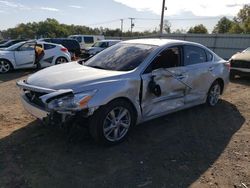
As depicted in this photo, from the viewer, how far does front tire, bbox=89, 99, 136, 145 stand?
13.6 feet

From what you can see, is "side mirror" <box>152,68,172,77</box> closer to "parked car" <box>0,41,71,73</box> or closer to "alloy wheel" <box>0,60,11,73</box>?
"parked car" <box>0,41,71,73</box>

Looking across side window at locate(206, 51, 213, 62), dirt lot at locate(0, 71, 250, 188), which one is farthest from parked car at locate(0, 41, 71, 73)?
side window at locate(206, 51, 213, 62)

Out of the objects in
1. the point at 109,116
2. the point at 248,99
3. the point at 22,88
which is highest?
the point at 22,88

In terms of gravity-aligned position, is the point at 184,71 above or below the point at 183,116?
above

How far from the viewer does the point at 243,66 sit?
35.7 feet

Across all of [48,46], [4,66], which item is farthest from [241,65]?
[4,66]

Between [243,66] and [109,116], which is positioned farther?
[243,66]

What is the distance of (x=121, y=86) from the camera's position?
4352mm

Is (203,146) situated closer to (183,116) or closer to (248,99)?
(183,116)

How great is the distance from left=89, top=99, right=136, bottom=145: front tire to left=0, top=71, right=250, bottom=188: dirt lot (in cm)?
17

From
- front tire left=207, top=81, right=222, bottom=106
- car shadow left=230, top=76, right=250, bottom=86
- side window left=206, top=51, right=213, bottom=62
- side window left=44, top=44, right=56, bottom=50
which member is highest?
side window left=206, top=51, right=213, bottom=62

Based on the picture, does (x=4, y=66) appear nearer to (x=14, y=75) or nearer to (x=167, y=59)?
(x=14, y=75)

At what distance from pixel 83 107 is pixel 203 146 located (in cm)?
204

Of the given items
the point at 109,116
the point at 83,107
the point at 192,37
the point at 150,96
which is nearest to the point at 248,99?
the point at 150,96
